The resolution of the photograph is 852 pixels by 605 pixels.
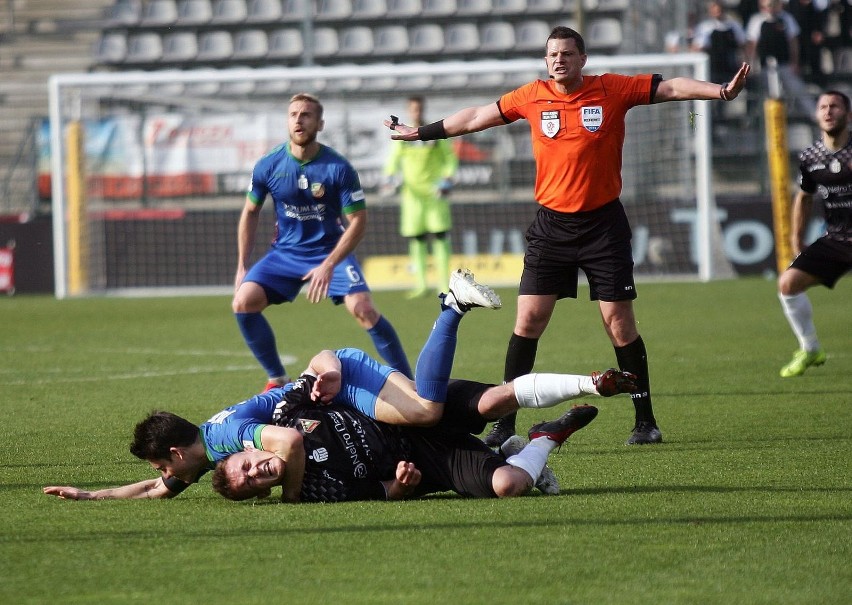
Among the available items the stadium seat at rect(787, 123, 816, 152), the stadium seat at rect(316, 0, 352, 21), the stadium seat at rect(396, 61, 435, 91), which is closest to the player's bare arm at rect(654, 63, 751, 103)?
the stadium seat at rect(396, 61, 435, 91)

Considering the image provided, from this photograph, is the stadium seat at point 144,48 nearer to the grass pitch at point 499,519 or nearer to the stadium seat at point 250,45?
the stadium seat at point 250,45

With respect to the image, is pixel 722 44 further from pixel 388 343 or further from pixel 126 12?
pixel 388 343

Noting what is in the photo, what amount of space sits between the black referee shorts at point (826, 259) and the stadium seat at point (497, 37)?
52.9 ft

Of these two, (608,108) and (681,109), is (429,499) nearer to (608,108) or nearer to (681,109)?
(608,108)

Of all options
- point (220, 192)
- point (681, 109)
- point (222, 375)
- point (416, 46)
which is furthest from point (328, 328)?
point (416, 46)

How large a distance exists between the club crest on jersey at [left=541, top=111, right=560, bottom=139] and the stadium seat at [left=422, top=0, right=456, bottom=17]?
19.5 metres

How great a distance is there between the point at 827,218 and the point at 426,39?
16742 mm

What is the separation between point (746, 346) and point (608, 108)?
5455 millimetres

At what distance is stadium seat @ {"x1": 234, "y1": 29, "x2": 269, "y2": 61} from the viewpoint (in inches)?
1025

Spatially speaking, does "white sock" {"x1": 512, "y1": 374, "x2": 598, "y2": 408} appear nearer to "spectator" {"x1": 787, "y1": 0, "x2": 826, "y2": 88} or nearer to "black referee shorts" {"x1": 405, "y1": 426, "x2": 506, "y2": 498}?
"black referee shorts" {"x1": 405, "y1": 426, "x2": 506, "y2": 498}

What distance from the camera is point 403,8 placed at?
1036 inches

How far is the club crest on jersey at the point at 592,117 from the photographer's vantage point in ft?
22.9

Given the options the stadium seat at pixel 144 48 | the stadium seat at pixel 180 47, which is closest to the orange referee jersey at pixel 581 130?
the stadium seat at pixel 180 47

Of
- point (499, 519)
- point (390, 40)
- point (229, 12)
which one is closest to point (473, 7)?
point (390, 40)
